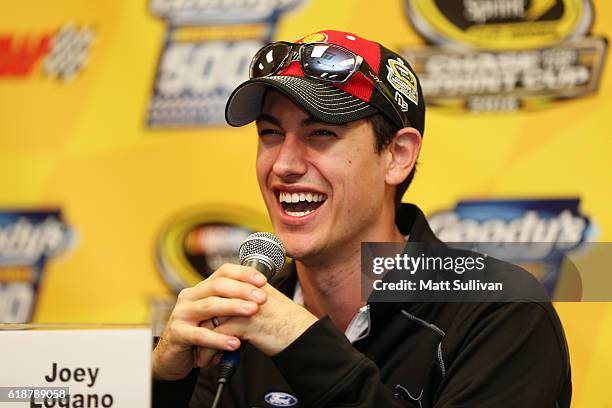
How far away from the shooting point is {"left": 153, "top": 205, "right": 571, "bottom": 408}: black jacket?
1.15 m

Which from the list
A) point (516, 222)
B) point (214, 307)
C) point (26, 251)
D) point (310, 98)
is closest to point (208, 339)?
point (214, 307)

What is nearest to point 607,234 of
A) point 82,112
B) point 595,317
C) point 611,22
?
point 595,317

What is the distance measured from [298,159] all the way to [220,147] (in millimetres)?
931

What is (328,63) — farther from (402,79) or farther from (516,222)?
(516,222)

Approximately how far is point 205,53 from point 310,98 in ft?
3.38

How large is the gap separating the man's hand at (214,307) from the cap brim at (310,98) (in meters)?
0.32

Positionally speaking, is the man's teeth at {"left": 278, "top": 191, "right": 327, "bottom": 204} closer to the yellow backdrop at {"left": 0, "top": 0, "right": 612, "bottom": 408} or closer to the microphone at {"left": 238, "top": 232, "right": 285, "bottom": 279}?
the microphone at {"left": 238, "top": 232, "right": 285, "bottom": 279}

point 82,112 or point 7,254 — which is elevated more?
point 82,112

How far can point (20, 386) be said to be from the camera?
3.42 feet

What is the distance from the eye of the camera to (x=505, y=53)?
7.02ft

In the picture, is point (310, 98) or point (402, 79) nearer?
point (310, 98)

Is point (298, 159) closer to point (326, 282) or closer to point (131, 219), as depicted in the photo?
point (326, 282)

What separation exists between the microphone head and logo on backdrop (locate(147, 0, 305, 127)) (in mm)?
1125

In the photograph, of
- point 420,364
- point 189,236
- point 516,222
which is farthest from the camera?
point 189,236
